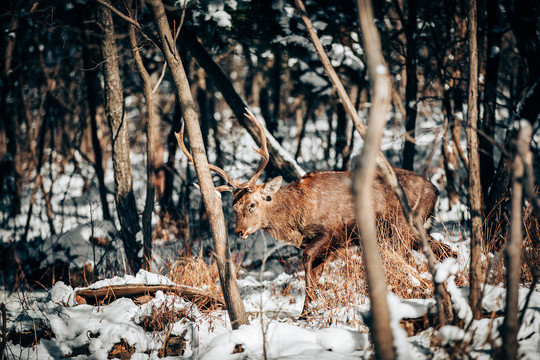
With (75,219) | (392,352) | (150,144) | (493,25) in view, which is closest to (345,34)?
(493,25)

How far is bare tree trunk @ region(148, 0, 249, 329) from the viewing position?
3.96 meters

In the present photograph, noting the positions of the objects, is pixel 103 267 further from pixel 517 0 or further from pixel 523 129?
pixel 517 0

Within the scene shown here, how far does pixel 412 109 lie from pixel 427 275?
3951 mm

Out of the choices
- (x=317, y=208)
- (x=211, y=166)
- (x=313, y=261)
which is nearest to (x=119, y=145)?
(x=211, y=166)

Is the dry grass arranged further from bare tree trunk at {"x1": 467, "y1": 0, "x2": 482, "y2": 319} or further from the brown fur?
bare tree trunk at {"x1": 467, "y1": 0, "x2": 482, "y2": 319}

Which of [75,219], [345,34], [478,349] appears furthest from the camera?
[75,219]

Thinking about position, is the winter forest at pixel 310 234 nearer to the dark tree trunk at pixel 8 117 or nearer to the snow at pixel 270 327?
the snow at pixel 270 327

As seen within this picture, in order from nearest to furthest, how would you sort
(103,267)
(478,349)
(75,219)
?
(478,349), (103,267), (75,219)

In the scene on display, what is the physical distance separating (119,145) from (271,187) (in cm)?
266

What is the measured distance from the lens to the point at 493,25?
6672 mm

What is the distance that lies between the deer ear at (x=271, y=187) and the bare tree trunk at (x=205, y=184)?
1496mm

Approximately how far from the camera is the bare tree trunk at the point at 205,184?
3.96m

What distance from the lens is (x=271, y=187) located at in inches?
217

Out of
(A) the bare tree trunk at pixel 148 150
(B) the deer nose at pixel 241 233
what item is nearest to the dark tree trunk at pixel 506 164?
(B) the deer nose at pixel 241 233
